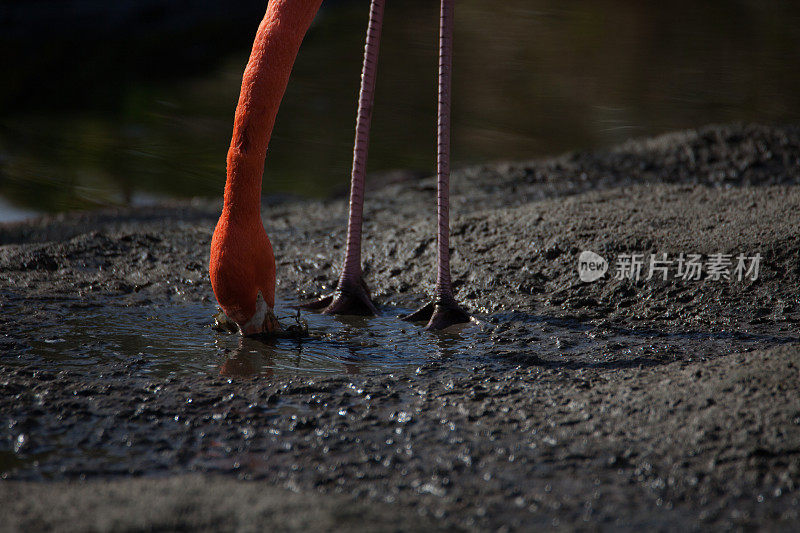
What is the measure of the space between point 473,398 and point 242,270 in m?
0.90

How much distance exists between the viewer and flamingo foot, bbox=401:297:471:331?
3699mm

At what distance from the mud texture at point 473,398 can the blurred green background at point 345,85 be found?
7.13ft

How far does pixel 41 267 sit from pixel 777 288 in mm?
3522

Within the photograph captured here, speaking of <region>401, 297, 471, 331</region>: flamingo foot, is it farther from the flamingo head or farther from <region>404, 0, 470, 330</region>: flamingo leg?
the flamingo head

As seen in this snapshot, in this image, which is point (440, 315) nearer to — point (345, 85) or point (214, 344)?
point (214, 344)

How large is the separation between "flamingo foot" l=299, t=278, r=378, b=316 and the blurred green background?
8.38 ft

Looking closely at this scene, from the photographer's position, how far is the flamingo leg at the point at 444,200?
360cm

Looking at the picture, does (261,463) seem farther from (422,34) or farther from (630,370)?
(422,34)

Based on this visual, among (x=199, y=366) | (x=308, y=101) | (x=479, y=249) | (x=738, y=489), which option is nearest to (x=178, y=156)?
(x=308, y=101)

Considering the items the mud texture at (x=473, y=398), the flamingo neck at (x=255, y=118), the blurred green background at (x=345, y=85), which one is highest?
the blurred green background at (x=345, y=85)

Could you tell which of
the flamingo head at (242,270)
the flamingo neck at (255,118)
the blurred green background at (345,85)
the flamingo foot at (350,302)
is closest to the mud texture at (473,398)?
the flamingo foot at (350,302)

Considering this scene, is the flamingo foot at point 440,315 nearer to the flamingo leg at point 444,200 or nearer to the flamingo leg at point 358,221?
the flamingo leg at point 444,200

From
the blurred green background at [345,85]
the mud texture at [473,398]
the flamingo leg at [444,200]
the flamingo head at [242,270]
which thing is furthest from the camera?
the blurred green background at [345,85]

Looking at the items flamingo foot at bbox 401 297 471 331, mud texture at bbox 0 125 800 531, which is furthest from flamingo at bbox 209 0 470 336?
flamingo foot at bbox 401 297 471 331
